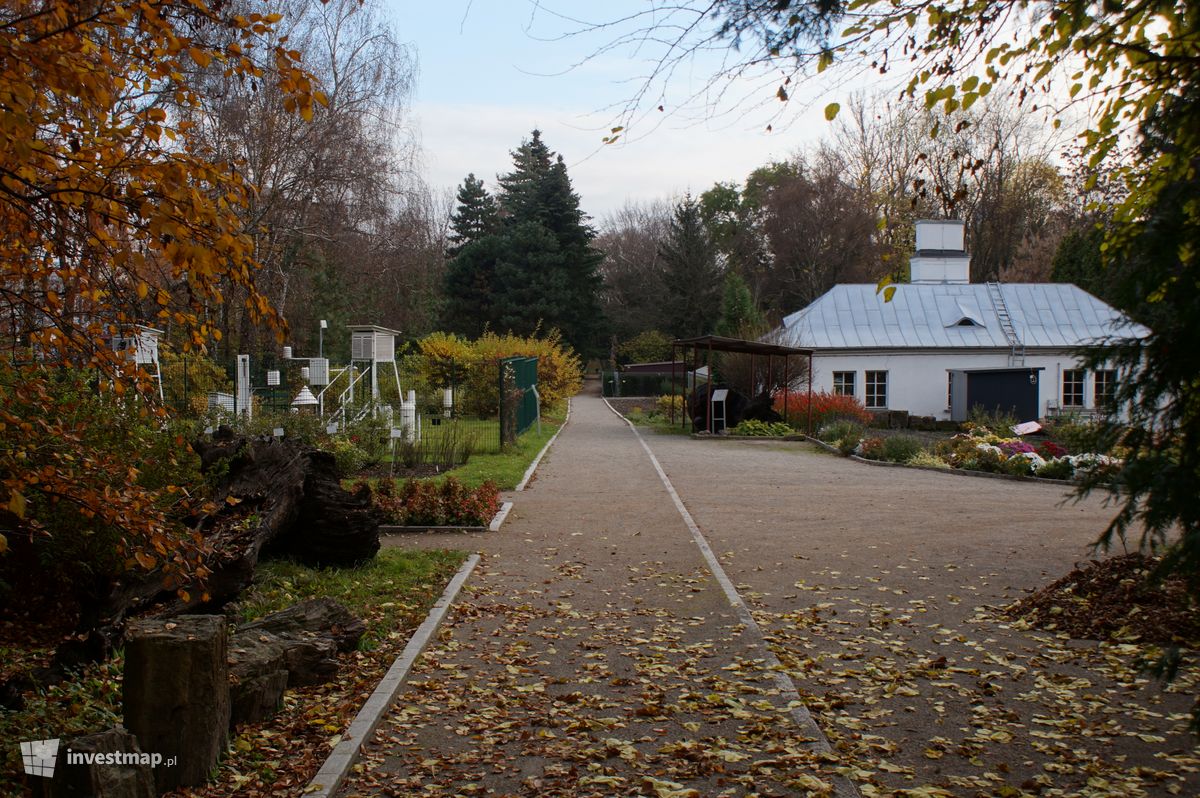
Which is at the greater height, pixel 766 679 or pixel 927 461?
pixel 927 461

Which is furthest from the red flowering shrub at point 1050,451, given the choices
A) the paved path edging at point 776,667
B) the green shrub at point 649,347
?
the green shrub at point 649,347

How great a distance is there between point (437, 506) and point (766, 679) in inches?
267

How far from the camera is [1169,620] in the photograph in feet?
22.0

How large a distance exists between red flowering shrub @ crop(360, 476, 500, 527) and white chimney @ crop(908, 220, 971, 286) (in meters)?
34.9

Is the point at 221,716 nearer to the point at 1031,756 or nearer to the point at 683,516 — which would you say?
the point at 1031,756

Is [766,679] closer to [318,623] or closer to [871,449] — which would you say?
[318,623]

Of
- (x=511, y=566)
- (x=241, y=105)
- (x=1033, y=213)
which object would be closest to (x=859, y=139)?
(x=1033, y=213)

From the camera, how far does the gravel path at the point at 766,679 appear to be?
4633 mm

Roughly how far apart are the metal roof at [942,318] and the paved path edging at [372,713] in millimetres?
31971

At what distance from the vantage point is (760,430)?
28.8 metres

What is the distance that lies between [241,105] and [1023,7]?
2301cm

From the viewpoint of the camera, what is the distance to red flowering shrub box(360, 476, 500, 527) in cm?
1194

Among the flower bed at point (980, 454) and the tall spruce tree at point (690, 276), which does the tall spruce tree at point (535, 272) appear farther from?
the flower bed at point (980, 454)

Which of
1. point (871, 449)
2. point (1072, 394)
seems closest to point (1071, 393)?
point (1072, 394)
